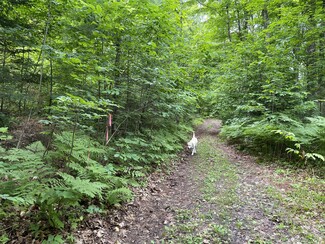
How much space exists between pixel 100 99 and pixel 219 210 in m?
3.43

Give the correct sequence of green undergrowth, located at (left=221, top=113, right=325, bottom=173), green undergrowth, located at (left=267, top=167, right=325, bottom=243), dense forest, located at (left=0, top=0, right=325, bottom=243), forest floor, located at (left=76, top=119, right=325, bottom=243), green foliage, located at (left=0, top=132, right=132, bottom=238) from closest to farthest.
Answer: green foliage, located at (left=0, top=132, right=132, bottom=238), dense forest, located at (left=0, top=0, right=325, bottom=243), forest floor, located at (left=76, top=119, right=325, bottom=243), green undergrowth, located at (left=267, top=167, right=325, bottom=243), green undergrowth, located at (left=221, top=113, right=325, bottom=173)

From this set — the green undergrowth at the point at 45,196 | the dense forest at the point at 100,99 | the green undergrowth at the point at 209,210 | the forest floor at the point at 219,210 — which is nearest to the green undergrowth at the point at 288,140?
the dense forest at the point at 100,99

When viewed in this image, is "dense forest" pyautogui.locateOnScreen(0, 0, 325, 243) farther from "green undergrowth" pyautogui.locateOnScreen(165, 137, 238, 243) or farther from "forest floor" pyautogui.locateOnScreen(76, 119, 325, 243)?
"green undergrowth" pyautogui.locateOnScreen(165, 137, 238, 243)

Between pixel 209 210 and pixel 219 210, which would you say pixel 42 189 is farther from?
pixel 219 210

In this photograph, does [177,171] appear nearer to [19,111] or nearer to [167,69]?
[167,69]

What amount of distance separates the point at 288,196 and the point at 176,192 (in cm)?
275

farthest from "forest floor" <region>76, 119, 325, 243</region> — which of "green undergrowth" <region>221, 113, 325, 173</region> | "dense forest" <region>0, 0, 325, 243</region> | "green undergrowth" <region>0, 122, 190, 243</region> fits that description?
"green undergrowth" <region>221, 113, 325, 173</region>

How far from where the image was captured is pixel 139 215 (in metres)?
4.15

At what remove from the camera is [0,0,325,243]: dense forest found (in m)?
3.15

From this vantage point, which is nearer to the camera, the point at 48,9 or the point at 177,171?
the point at 48,9

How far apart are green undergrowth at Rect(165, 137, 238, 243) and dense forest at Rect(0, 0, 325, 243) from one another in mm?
1272

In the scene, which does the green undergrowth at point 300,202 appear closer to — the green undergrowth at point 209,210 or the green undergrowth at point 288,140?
the green undergrowth at point 288,140

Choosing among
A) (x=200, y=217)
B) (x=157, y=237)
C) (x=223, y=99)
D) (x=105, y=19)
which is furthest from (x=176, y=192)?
(x=223, y=99)

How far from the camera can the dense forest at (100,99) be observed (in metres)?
3.15
